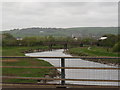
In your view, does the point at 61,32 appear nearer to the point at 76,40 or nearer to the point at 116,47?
the point at 76,40

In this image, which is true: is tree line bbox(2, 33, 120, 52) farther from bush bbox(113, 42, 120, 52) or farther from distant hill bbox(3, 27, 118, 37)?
distant hill bbox(3, 27, 118, 37)

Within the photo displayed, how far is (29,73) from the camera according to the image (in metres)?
12.8

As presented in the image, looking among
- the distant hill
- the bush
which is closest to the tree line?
the bush

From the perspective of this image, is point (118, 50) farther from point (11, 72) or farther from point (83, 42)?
point (11, 72)

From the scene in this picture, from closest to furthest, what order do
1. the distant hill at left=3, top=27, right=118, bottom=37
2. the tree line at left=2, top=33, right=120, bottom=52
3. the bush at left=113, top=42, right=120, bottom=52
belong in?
the bush at left=113, top=42, right=120, bottom=52 < the tree line at left=2, top=33, right=120, bottom=52 < the distant hill at left=3, top=27, right=118, bottom=37

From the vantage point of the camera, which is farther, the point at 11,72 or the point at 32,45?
the point at 32,45

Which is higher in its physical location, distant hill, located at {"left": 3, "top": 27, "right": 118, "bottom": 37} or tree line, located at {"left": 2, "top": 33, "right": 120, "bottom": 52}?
distant hill, located at {"left": 3, "top": 27, "right": 118, "bottom": 37}

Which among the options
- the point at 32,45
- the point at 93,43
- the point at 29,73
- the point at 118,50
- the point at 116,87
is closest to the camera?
the point at 116,87

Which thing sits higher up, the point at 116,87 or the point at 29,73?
the point at 116,87

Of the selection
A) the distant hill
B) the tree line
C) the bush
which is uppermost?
the distant hill

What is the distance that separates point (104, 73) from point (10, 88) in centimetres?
350

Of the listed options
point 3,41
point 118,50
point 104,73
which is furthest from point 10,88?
point 3,41

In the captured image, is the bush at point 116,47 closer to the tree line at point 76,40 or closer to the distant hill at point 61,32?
the tree line at point 76,40

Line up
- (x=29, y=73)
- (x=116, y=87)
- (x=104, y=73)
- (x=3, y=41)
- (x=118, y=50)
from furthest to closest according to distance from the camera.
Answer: (x=3, y=41) → (x=118, y=50) → (x=29, y=73) → (x=104, y=73) → (x=116, y=87)
